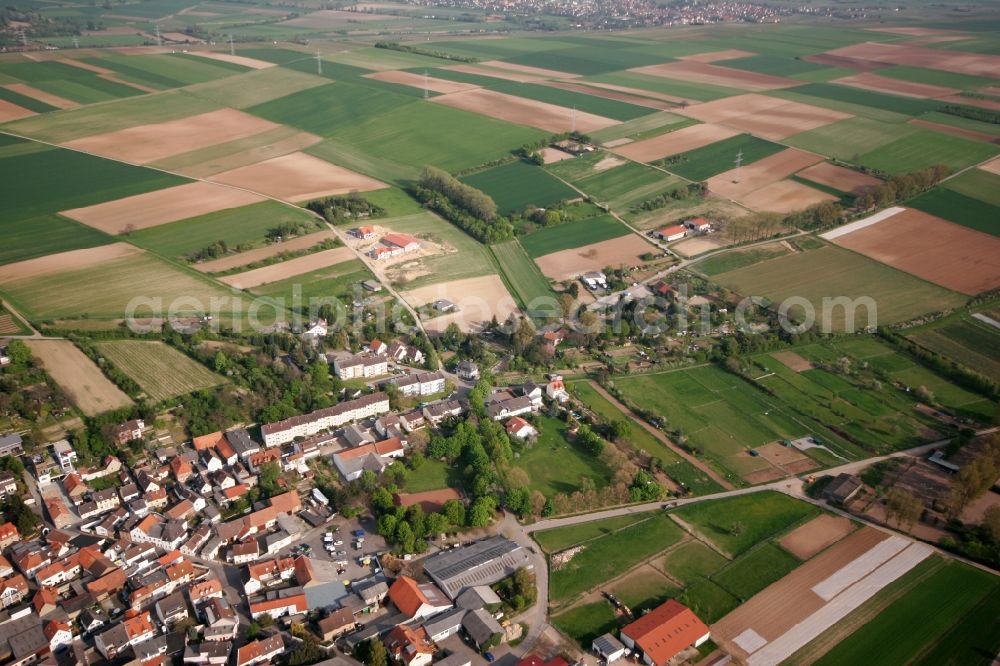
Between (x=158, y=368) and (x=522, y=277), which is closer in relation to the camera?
(x=158, y=368)

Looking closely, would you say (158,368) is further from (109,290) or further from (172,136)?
(172,136)

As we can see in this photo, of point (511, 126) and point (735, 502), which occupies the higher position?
point (511, 126)

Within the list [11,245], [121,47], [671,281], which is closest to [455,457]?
[671,281]

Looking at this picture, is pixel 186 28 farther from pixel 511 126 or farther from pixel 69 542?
pixel 69 542

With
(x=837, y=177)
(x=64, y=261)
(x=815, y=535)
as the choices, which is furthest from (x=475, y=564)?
(x=837, y=177)

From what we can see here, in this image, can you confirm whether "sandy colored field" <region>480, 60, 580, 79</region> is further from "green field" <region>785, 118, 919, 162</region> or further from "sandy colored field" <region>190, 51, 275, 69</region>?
"green field" <region>785, 118, 919, 162</region>

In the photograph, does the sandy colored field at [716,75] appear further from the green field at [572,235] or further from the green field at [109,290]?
the green field at [109,290]

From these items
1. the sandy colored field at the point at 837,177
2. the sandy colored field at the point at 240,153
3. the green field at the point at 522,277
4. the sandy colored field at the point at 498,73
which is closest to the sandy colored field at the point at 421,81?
the sandy colored field at the point at 498,73
